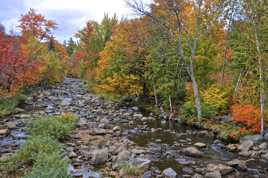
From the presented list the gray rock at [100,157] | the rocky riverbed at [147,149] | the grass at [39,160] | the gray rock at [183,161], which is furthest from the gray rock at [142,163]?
the grass at [39,160]

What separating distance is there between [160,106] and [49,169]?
14322 mm

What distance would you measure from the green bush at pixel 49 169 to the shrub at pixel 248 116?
914 cm

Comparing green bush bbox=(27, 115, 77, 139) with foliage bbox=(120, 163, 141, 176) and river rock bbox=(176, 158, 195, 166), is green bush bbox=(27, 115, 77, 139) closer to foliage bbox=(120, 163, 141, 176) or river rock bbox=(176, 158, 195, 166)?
foliage bbox=(120, 163, 141, 176)

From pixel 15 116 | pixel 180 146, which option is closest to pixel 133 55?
pixel 15 116

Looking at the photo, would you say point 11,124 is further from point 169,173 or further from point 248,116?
point 248,116

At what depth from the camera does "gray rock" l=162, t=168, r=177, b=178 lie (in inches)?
309

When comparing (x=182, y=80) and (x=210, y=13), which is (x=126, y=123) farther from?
(x=210, y=13)

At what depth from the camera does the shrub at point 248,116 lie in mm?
13086

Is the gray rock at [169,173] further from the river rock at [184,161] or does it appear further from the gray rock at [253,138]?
the gray rock at [253,138]

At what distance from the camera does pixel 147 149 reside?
10531mm

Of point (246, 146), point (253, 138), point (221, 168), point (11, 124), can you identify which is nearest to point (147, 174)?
point (221, 168)

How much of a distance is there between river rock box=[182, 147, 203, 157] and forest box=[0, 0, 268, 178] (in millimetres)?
68

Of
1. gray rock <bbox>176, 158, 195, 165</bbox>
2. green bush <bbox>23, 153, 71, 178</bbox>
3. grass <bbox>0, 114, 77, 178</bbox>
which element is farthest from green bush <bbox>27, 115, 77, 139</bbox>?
gray rock <bbox>176, 158, 195, 165</bbox>

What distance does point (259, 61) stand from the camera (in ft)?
40.8
